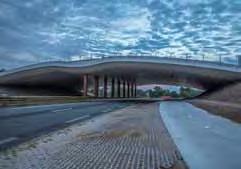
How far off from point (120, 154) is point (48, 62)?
76.7 m

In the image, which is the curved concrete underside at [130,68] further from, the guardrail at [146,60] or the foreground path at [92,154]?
the foreground path at [92,154]

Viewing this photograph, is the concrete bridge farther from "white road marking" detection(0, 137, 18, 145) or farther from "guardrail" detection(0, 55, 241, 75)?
"white road marking" detection(0, 137, 18, 145)

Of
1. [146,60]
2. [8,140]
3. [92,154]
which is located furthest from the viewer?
[146,60]

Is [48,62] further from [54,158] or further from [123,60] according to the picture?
[54,158]

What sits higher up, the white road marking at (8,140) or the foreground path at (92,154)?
the white road marking at (8,140)

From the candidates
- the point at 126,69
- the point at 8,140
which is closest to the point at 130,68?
the point at 126,69

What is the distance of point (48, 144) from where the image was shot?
8.70m

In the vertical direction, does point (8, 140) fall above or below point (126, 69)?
below

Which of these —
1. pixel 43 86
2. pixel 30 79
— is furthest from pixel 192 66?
pixel 43 86

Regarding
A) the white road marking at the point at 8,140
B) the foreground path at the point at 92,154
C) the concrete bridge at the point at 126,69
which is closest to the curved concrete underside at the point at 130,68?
the concrete bridge at the point at 126,69

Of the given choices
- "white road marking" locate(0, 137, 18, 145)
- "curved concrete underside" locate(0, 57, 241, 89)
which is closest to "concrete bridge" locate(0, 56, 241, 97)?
"curved concrete underside" locate(0, 57, 241, 89)

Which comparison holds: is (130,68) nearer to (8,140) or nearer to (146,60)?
(146,60)

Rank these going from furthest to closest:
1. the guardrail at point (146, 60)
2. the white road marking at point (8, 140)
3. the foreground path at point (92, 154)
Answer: the guardrail at point (146, 60), the white road marking at point (8, 140), the foreground path at point (92, 154)

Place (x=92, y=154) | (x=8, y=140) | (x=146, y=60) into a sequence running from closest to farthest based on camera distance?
(x=92, y=154) < (x=8, y=140) < (x=146, y=60)
